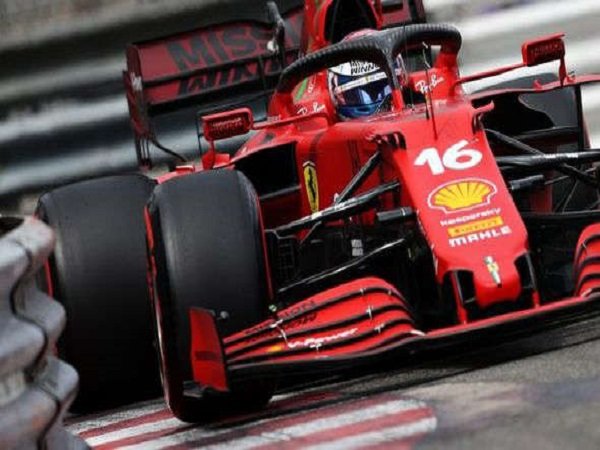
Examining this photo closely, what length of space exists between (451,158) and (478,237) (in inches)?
16.5

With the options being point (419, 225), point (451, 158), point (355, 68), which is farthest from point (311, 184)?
point (419, 225)

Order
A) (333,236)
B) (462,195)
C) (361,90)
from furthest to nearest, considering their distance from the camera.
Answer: (361,90)
(333,236)
(462,195)

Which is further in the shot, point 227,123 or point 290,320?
point 227,123

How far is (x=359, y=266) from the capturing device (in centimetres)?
571

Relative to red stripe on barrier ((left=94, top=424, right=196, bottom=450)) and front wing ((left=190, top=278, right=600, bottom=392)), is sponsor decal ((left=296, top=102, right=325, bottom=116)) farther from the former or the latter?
red stripe on barrier ((left=94, top=424, right=196, bottom=450))

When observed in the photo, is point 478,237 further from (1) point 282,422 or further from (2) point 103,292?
→ (2) point 103,292

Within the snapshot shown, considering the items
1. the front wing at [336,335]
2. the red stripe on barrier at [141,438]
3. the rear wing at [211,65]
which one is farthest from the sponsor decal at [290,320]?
the rear wing at [211,65]

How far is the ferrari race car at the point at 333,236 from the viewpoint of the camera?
5.16 metres

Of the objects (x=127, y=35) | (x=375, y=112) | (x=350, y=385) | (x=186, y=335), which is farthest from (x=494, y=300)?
(x=127, y=35)

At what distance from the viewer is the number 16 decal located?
5.56 metres

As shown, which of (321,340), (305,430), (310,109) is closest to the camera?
(305,430)

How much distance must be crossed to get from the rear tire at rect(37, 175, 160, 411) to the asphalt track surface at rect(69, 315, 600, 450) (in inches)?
7.0

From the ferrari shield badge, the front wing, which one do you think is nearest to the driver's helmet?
the ferrari shield badge

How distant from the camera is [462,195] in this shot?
214 inches
